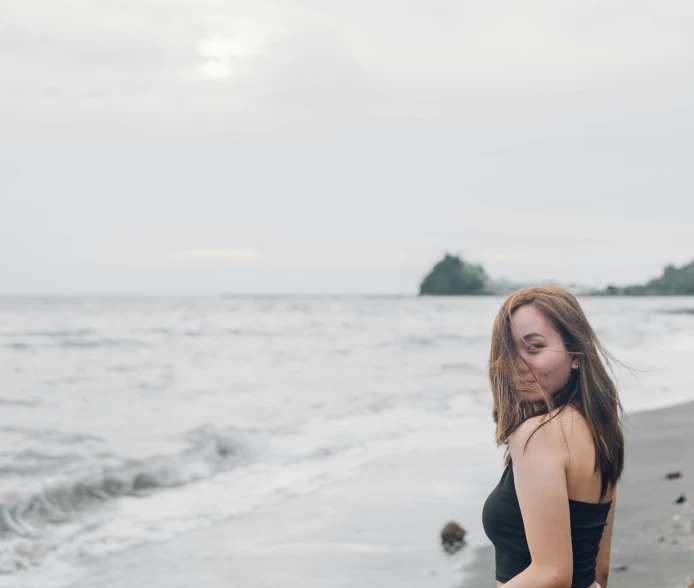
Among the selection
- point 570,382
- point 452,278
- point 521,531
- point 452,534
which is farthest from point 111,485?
point 452,278

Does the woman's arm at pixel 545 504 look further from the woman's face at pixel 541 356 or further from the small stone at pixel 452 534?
the small stone at pixel 452 534

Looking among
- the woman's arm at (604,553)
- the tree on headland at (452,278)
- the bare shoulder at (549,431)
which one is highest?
the tree on headland at (452,278)

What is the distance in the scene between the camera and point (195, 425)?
41.3 feet

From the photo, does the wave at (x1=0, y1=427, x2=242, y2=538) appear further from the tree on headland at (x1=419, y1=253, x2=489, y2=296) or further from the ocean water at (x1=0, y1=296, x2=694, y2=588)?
the tree on headland at (x1=419, y1=253, x2=489, y2=296)

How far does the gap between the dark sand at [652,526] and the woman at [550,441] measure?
2.20 meters

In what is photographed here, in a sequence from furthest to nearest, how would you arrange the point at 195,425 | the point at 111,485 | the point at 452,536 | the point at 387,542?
1. the point at 195,425
2. the point at 111,485
3. the point at 387,542
4. the point at 452,536

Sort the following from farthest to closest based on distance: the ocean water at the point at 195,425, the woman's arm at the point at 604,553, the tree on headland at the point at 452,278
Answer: the tree on headland at the point at 452,278
the ocean water at the point at 195,425
the woman's arm at the point at 604,553

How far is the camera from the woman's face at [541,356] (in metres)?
2.17

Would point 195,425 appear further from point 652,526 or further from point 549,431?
point 549,431

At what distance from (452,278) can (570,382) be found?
128 metres

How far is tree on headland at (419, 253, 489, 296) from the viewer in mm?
123312

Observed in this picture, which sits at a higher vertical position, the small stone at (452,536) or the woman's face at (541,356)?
the woman's face at (541,356)

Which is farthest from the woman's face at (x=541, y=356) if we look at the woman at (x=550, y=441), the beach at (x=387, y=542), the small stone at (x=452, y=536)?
the small stone at (x=452, y=536)

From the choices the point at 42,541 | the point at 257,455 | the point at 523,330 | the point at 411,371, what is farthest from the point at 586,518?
the point at 411,371
